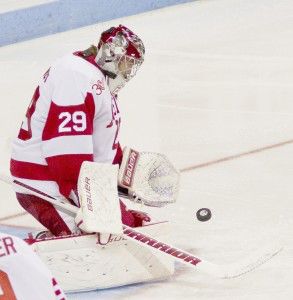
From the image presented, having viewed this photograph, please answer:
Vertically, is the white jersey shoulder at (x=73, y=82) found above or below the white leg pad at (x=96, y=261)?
above

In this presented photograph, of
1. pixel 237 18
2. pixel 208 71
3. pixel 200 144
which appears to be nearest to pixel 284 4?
pixel 237 18

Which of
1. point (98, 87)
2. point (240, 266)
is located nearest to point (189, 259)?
point (240, 266)

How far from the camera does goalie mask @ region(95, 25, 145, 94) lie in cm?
329

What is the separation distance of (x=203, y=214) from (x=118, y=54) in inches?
20.8

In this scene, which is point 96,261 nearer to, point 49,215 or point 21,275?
point 49,215

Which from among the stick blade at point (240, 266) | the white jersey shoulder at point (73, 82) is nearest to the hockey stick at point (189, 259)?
the stick blade at point (240, 266)

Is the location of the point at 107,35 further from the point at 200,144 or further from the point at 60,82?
the point at 200,144

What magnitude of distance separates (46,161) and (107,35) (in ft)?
1.16

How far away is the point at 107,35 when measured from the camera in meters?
3.32

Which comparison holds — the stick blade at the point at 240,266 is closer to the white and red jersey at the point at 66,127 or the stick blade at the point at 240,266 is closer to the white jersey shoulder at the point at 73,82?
the white and red jersey at the point at 66,127

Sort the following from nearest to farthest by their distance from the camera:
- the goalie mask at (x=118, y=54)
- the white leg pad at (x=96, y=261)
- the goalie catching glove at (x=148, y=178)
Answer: the white leg pad at (x=96, y=261), the goalie mask at (x=118, y=54), the goalie catching glove at (x=148, y=178)

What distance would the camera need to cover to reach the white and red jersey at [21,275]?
204cm

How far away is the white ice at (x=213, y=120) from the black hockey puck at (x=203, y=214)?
0.21 ft

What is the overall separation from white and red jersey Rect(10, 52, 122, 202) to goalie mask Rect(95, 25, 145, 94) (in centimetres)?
3
